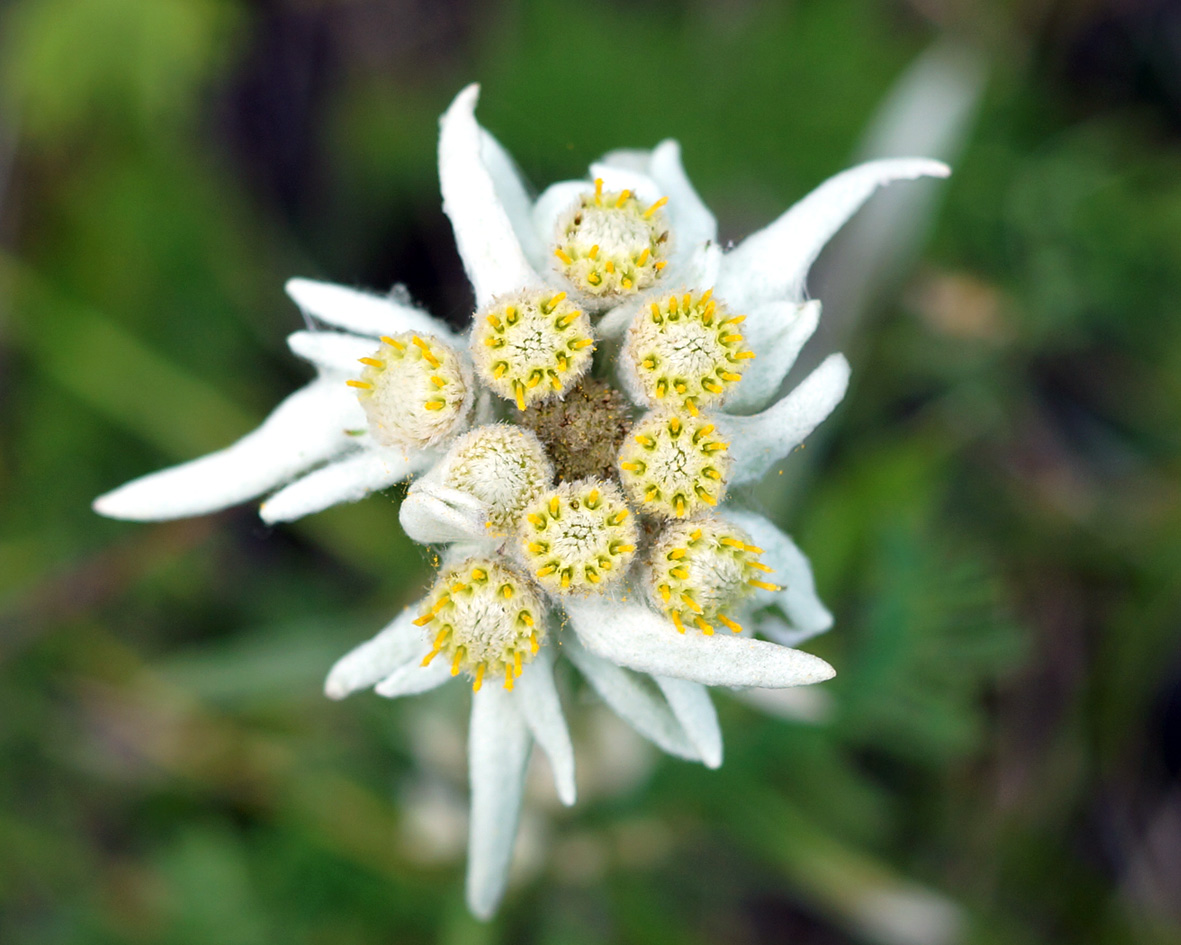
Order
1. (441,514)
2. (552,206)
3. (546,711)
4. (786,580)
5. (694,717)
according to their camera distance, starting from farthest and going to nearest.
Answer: (552,206)
(786,580)
(546,711)
(694,717)
(441,514)

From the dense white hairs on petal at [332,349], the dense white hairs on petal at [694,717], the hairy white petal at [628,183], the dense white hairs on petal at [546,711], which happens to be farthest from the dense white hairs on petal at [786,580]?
the dense white hairs on petal at [332,349]

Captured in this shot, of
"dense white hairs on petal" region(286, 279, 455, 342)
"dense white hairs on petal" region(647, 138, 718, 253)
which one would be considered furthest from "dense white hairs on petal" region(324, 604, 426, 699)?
"dense white hairs on petal" region(647, 138, 718, 253)

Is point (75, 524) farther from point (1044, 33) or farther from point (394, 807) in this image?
point (1044, 33)

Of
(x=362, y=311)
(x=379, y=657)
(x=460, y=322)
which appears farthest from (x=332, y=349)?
(x=460, y=322)

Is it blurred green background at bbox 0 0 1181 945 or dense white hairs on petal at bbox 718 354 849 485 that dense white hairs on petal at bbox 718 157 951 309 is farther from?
blurred green background at bbox 0 0 1181 945

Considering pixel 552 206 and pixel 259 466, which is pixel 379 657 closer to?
pixel 259 466

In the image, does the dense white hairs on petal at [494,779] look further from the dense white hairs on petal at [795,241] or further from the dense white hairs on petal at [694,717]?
the dense white hairs on petal at [795,241]
